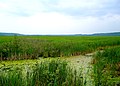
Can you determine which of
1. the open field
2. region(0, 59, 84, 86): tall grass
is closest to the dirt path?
the open field

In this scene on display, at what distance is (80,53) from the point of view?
17.0 meters

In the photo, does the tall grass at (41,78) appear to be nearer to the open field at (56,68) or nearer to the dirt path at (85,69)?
the open field at (56,68)

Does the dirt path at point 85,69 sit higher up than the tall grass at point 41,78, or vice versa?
the tall grass at point 41,78

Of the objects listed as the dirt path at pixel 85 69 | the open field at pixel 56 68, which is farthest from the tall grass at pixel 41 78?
the dirt path at pixel 85 69

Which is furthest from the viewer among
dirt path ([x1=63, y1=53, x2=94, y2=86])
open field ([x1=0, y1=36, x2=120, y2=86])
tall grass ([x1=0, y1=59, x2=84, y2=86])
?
dirt path ([x1=63, y1=53, x2=94, y2=86])

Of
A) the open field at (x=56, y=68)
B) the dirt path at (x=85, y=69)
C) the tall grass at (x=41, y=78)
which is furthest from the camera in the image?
the dirt path at (x=85, y=69)

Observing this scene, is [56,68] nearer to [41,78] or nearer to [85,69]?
[41,78]

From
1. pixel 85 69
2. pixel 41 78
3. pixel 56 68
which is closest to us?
pixel 41 78

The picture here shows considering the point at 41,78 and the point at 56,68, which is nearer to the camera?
the point at 41,78

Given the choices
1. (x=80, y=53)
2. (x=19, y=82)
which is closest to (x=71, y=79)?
(x=19, y=82)

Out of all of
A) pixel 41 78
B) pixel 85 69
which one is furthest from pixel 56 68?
pixel 85 69

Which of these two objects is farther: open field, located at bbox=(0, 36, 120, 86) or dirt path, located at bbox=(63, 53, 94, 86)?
dirt path, located at bbox=(63, 53, 94, 86)

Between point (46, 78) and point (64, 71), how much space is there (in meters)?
0.61

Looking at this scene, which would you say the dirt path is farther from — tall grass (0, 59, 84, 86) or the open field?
tall grass (0, 59, 84, 86)
